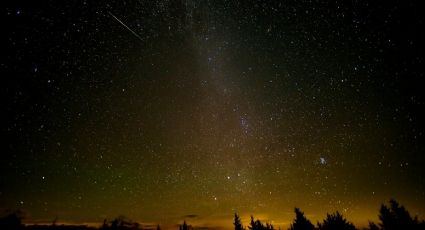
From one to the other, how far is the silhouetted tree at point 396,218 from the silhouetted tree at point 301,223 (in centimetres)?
838

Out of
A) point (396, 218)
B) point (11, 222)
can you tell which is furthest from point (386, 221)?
point (11, 222)

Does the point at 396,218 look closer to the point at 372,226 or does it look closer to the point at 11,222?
the point at 372,226

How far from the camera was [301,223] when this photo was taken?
34906 mm

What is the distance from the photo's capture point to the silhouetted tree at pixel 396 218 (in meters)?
29.8

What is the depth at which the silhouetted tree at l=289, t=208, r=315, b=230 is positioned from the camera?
34625mm

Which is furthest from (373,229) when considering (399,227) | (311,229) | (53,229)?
(53,229)

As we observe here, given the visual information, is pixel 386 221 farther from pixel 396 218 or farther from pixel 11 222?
pixel 11 222

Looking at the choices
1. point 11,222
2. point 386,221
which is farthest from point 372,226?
point 11,222

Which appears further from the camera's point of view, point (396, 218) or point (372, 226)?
point (372, 226)

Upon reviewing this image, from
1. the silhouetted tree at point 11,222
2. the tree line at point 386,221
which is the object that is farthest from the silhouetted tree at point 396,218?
the silhouetted tree at point 11,222

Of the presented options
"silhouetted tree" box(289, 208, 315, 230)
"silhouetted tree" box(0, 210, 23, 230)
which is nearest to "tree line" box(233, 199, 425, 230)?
"silhouetted tree" box(289, 208, 315, 230)

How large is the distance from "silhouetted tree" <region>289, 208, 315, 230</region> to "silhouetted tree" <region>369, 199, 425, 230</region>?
8.38 meters

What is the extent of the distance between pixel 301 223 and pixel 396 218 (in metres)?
11.2

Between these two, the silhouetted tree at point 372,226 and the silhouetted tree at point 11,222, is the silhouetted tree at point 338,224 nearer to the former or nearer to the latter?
the silhouetted tree at point 372,226
